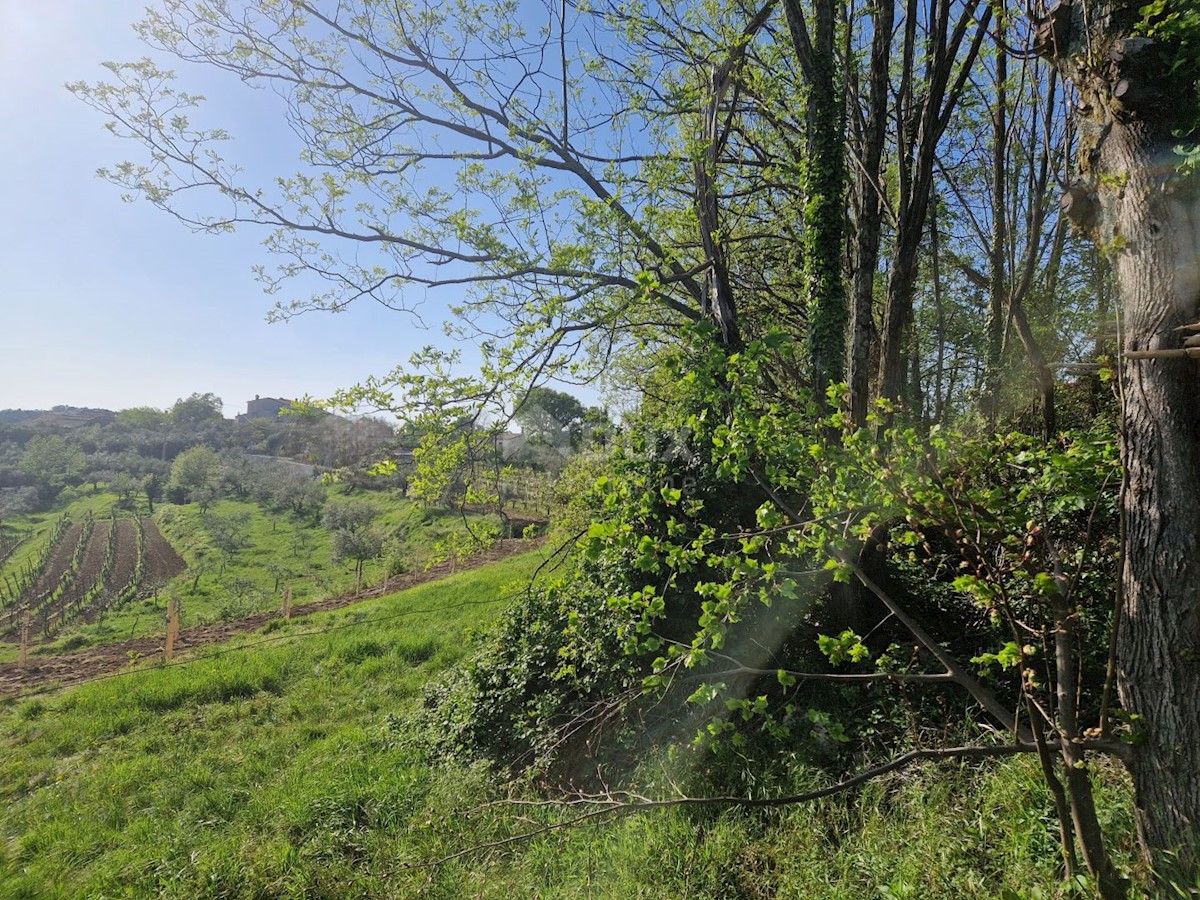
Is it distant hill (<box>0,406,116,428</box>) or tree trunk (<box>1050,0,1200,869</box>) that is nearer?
tree trunk (<box>1050,0,1200,869</box>)

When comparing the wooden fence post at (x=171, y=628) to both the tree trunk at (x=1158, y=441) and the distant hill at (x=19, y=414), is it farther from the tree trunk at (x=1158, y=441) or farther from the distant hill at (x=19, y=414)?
the distant hill at (x=19, y=414)

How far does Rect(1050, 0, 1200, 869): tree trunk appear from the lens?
185 cm

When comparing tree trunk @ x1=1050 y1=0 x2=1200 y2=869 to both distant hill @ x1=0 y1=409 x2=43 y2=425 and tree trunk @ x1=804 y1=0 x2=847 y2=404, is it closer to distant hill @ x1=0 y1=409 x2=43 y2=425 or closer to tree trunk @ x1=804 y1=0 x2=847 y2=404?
tree trunk @ x1=804 y1=0 x2=847 y2=404

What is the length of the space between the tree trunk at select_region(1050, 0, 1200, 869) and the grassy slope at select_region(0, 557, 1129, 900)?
0.56m

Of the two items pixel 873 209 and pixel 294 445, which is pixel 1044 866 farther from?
pixel 294 445

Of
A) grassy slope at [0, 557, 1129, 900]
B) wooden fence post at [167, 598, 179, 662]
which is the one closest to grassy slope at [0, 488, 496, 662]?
grassy slope at [0, 557, 1129, 900]

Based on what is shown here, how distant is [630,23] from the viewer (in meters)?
6.20

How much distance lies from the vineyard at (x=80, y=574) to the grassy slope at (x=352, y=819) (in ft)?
41.0

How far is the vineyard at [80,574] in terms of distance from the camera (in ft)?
59.1

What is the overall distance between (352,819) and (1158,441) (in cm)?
569

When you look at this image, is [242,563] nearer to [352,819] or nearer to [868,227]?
[352,819]

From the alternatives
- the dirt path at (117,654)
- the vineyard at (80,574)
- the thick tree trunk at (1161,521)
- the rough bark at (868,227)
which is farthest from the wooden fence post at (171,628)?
the thick tree trunk at (1161,521)

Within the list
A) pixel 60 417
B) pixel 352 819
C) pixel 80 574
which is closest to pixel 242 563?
pixel 80 574

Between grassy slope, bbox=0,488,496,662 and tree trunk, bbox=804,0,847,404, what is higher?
tree trunk, bbox=804,0,847,404
